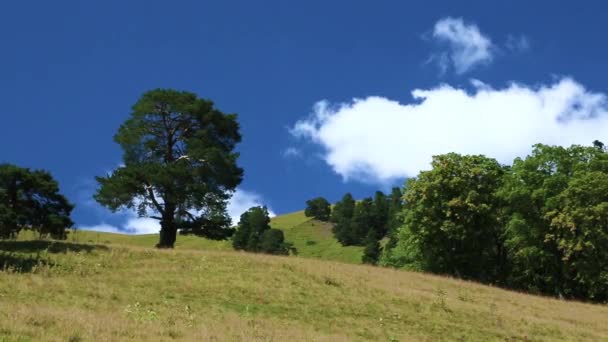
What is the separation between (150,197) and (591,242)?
38.9 m

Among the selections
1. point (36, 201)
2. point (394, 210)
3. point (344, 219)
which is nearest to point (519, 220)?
point (36, 201)

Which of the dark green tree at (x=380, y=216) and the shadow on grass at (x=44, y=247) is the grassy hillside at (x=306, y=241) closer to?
the dark green tree at (x=380, y=216)

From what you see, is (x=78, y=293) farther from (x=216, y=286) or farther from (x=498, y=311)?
(x=498, y=311)

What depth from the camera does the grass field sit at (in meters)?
17.4

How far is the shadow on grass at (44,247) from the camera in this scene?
114 ft

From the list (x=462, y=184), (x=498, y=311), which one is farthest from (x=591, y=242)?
(x=498, y=311)

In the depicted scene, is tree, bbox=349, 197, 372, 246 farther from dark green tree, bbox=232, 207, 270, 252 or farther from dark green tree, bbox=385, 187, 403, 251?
dark green tree, bbox=232, 207, 270, 252

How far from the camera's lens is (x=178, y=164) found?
4916cm

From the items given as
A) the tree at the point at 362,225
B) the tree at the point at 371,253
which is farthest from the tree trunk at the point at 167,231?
the tree at the point at 362,225

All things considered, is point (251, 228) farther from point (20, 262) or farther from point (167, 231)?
point (20, 262)

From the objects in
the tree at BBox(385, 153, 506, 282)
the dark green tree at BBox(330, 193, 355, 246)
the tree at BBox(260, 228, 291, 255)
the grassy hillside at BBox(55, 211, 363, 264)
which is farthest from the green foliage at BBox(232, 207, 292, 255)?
→ the tree at BBox(385, 153, 506, 282)

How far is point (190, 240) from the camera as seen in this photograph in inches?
6663

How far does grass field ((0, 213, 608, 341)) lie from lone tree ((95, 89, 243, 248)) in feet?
29.7

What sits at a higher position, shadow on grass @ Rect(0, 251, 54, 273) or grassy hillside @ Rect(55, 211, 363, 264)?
grassy hillside @ Rect(55, 211, 363, 264)
